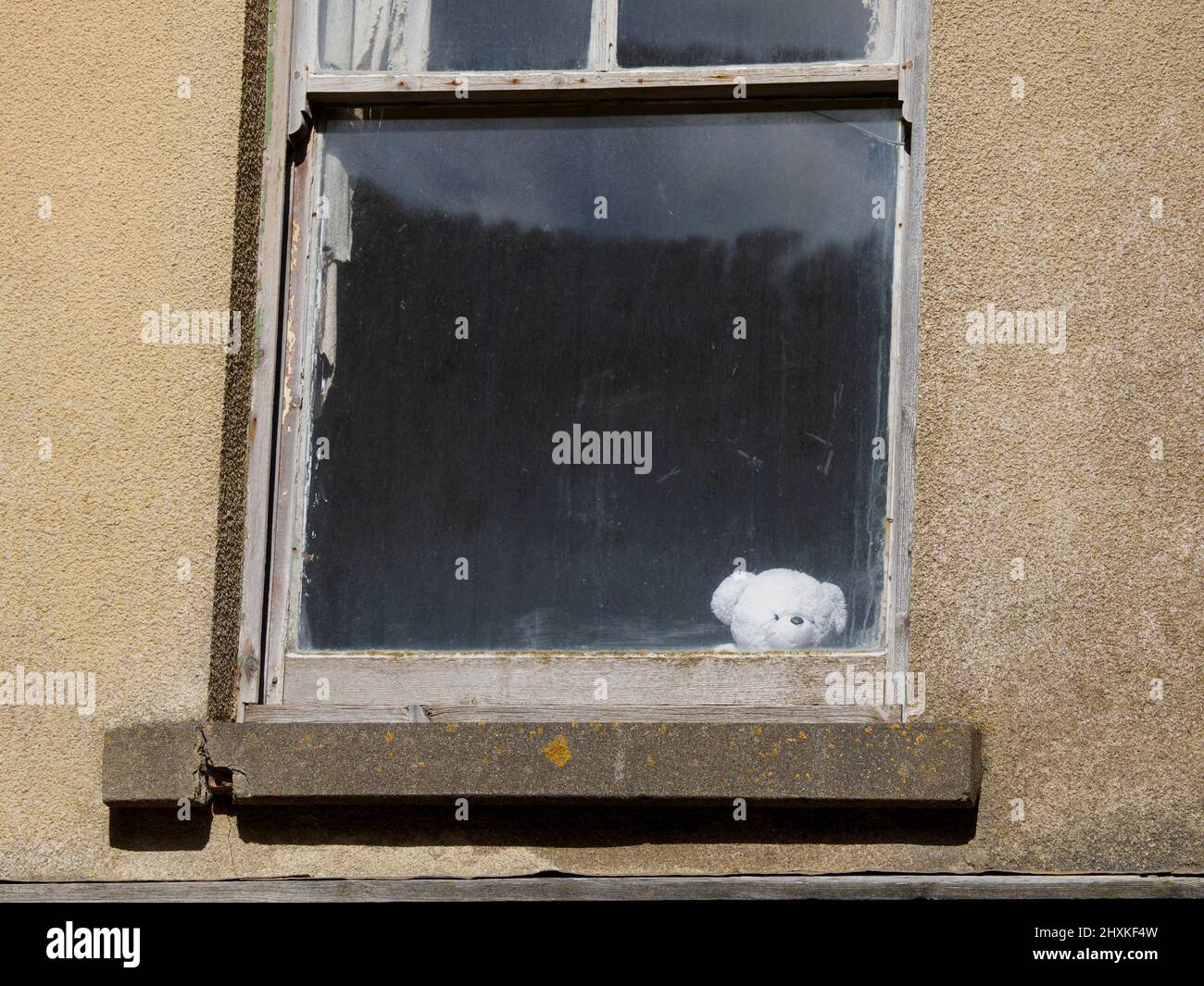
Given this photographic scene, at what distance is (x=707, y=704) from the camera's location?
2.60 meters

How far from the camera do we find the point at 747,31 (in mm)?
2836

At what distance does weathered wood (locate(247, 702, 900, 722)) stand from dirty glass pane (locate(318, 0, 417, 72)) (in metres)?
1.41

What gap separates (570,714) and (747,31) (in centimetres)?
152

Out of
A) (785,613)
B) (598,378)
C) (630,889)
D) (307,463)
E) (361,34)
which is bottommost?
(630,889)

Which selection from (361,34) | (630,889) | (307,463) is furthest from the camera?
(361,34)

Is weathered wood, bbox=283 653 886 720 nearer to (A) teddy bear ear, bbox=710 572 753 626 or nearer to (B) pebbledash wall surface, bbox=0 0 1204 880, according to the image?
(A) teddy bear ear, bbox=710 572 753 626

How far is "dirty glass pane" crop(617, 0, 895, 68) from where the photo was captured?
281cm

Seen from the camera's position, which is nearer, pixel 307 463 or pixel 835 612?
pixel 835 612

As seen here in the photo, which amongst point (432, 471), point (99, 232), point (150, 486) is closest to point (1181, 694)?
point (432, 471)

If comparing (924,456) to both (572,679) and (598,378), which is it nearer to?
(598,378)

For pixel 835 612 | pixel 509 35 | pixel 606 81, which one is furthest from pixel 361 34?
pixel 835 612

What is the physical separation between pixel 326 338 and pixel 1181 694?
1.87m

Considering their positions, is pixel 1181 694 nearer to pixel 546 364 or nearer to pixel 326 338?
pixel 546 364

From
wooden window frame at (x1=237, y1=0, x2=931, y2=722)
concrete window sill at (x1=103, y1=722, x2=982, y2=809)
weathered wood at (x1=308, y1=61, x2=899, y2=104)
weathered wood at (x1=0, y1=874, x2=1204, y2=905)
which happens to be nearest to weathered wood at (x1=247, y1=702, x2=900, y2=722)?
wooden window frame at (x1=237, y1=0, x2=931, y2=722)
